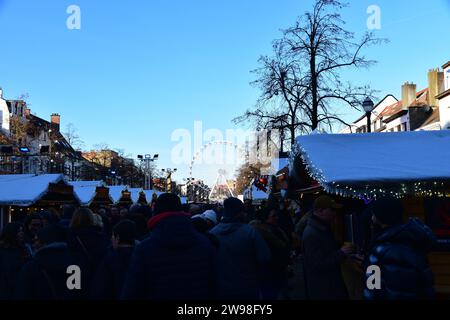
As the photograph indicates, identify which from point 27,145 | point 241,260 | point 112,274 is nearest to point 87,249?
point 112,274

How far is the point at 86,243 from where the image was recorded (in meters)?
5.17

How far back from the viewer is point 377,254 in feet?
12.6

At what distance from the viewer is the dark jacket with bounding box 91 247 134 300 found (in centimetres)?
439

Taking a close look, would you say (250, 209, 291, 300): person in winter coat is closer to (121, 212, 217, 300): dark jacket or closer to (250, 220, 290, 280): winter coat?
(250, 220, 290, 280): winter coat

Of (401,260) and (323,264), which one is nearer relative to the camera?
(401,260)

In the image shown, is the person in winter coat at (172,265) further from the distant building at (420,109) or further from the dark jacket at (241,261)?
the distant building at (420,109)

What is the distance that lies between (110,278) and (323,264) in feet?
7.77

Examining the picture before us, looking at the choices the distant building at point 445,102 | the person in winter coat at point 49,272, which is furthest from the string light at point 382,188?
the distant building at point 445,102

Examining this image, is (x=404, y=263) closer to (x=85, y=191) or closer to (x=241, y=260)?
(x=241, y=260)
